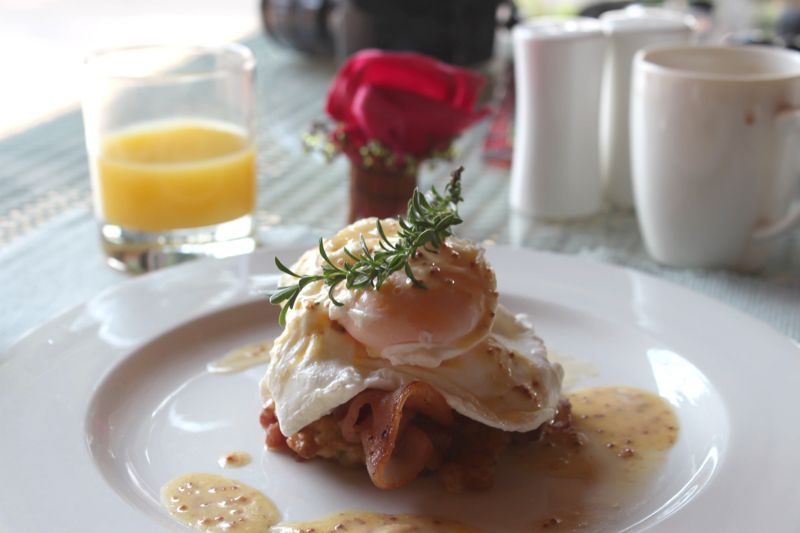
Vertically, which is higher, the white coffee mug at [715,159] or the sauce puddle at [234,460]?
the white coffee mug at [715,159]

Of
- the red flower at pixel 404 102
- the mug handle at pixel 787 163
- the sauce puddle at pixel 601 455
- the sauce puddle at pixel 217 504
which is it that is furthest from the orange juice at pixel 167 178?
the mug handle at pixel 787 163

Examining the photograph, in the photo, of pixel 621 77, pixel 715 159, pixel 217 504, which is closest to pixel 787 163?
pixel 715 159

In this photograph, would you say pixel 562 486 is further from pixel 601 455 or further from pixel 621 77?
pixel 621 77

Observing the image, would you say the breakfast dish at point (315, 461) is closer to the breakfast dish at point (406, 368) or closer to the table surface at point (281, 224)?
the breakfast dish at point (406, 368)

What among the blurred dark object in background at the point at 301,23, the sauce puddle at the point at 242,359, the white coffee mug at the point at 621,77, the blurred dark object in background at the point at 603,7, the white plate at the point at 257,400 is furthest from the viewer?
the blurred dark object in background at the point at 301,23

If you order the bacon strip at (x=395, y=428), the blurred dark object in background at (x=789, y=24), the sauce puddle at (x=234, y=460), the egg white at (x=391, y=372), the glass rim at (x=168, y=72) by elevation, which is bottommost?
the sauce puddle at (x=234, y=460)
